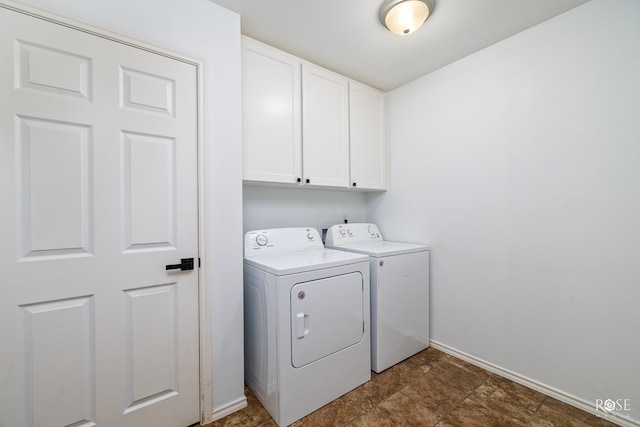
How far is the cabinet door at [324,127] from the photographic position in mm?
2133

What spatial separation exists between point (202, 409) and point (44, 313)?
94 cm

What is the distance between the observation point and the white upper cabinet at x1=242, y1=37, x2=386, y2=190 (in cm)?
186

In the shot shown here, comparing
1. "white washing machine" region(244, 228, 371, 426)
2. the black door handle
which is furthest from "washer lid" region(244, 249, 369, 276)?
the black door handle

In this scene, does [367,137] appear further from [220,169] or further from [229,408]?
[229,408]

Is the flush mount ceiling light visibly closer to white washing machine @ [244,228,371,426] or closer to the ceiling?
the ceiling

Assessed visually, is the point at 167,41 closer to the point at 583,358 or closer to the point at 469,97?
the point at 469,97

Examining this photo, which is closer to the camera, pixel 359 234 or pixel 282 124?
pixel 282 124

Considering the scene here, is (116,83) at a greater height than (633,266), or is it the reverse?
(116,83)

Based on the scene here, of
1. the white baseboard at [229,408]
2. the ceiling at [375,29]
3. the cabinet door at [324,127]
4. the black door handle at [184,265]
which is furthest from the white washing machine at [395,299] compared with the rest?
the ceiling at [375,29]

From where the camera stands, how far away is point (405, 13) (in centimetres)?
154

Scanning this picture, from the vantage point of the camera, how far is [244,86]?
1.81 meters

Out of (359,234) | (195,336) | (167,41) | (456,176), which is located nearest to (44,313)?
(195,336)

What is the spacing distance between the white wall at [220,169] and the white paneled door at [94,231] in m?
0.09

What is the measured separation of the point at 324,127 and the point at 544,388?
2455 mm
